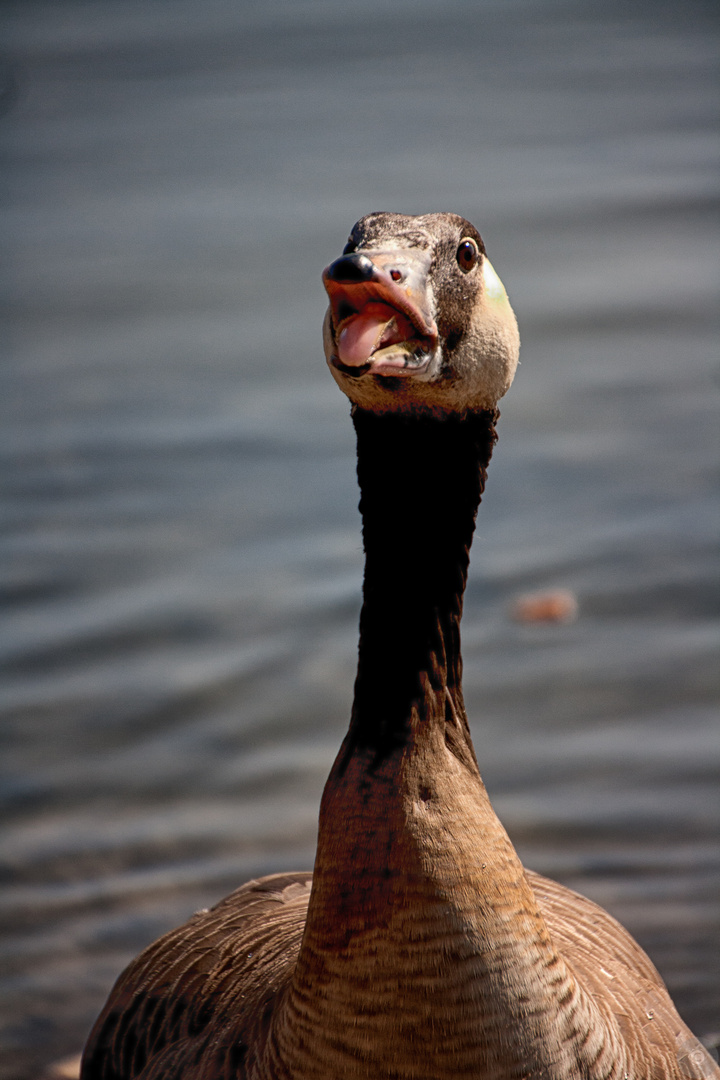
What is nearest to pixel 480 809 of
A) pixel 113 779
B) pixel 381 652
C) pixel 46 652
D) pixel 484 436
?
pixel 381 652

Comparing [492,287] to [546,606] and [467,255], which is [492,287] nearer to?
[467,255]

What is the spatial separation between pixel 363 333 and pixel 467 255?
1.38 ft

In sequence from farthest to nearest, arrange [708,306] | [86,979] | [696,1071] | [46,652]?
[708,306] < [46,652] < [86,979] < [696,1071]

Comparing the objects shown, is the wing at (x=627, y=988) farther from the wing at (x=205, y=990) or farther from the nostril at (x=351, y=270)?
the nostril at (x=351, y=270)

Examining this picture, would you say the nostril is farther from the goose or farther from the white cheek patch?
the white cheek patch

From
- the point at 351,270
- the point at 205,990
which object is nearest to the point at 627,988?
the point at 205,990

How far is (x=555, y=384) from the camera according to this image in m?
7.56

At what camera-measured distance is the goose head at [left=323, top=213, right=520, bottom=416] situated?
186 cm

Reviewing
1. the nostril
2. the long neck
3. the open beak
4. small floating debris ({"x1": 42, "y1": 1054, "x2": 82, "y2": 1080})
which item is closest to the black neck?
the long neck

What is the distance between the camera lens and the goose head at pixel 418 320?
6.12 ft

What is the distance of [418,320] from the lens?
1.95 m

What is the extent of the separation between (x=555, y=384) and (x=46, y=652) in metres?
3.81

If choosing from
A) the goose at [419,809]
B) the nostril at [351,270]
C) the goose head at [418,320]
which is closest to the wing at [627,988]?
the goose at [419,809]

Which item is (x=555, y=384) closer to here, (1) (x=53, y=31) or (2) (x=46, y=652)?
(2) (x=46, y=652)
